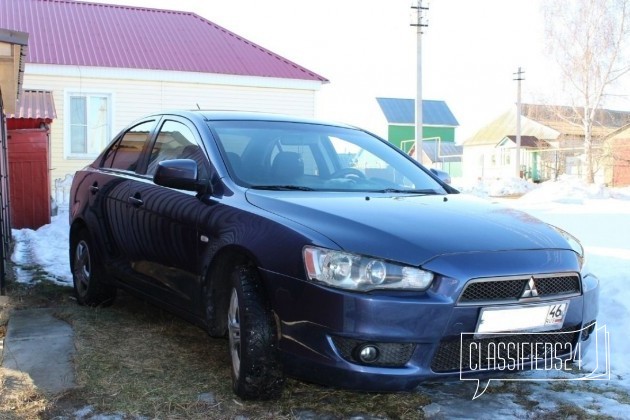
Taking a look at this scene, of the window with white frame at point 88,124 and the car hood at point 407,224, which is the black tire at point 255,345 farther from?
the window with white frame at point 88,124

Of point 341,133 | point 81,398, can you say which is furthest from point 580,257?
point 81,398

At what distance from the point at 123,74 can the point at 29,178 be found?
6229mm

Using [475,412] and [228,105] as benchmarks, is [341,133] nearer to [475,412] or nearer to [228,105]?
[475,412]

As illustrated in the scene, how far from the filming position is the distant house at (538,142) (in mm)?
34906

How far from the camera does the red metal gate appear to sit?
10586 mm

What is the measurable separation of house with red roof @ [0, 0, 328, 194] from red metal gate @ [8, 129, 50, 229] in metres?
4.86

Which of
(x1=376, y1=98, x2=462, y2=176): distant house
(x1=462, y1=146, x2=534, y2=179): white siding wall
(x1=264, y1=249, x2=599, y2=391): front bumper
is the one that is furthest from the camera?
(x1=376, y1=98, x2=462, y2=176): distant house

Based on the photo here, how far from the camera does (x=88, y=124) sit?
54.2 ft

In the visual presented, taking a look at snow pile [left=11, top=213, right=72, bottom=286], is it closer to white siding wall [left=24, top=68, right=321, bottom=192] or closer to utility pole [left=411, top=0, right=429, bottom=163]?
white siding wall [left=24, top=68, right=321, bottom=192]

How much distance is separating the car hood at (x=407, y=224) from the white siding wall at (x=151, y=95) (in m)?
12.7

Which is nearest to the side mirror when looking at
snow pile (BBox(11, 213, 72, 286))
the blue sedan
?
the blue sedan

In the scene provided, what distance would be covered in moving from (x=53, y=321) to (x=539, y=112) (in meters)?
33.9

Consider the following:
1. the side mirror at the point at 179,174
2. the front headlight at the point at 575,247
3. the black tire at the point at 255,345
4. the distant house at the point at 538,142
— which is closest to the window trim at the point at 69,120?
the side mirror at the point at 179,174

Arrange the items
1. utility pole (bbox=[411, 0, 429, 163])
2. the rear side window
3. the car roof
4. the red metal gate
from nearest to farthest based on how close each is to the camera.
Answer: the car roof, the rear side window, the red metal gate, utility pole (bbox=[411, 0, 429, 163])
